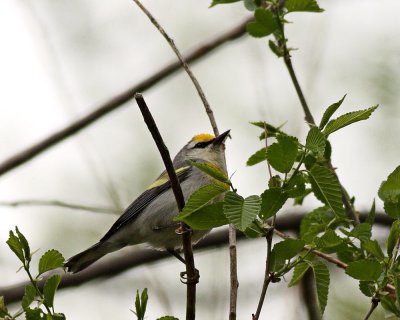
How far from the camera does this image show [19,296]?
5.00 m

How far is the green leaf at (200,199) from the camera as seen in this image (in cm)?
241

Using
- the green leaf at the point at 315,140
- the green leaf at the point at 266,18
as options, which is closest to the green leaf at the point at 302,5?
the green leaf at the point at 266,18

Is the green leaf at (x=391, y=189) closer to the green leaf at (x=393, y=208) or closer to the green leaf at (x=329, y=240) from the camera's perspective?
the green leaf at (x=393, y=208)

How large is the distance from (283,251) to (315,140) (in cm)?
43

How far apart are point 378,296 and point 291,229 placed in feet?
8.47

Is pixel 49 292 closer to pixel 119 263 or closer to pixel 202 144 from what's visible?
pixel 119 263

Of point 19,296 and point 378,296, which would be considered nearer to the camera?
point 378,296

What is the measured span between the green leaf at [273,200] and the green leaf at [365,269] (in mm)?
390

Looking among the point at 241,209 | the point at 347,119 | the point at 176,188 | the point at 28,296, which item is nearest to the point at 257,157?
the point at 176,188

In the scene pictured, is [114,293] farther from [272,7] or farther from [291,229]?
[272,7]

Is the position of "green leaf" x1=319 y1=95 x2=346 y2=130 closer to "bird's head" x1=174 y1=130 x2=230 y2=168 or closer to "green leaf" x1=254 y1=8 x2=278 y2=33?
"green leaf" x1=254 y1=8 x2=278 y2=33

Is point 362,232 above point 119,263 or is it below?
below

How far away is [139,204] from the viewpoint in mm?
5527

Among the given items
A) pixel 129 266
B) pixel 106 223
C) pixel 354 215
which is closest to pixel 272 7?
pixel 354 215
